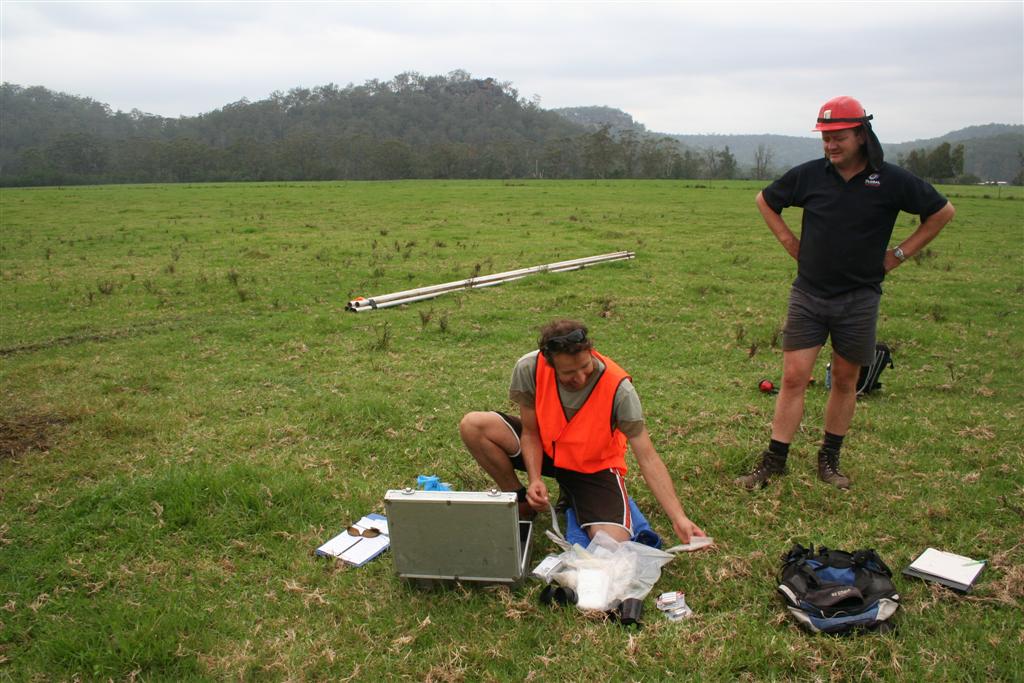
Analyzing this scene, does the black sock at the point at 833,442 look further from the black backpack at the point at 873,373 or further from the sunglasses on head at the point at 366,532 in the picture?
the sunglasses on head at the point at 366,532

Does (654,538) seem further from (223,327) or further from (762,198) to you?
(223,327)

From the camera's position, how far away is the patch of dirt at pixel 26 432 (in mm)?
5754

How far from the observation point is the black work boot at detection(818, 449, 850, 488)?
5.09 metres

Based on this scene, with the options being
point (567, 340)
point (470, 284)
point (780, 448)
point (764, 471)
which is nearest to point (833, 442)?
point (780, 448)

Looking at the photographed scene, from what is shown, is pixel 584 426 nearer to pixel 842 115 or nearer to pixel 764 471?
pixel 764 471

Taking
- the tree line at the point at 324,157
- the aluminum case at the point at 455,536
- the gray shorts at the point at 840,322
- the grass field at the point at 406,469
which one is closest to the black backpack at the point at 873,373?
the grass field at the point at 406,469

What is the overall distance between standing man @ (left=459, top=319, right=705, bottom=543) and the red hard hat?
6.57 ft

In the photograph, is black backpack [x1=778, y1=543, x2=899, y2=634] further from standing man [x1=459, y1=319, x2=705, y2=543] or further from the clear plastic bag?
the clear plastic bag

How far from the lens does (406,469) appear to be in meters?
5.50

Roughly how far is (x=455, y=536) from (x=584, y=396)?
3.57 feet

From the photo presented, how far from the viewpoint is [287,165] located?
85.7 m

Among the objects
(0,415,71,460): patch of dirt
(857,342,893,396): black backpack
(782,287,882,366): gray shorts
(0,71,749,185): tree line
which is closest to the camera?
(782,287,882,366): gray shorts

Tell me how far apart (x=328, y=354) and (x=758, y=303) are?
6414 mm

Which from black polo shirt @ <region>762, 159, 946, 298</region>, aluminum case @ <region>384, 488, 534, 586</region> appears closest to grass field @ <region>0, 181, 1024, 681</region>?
aluminum case @ <region>384, 488, 534, 586</region>
